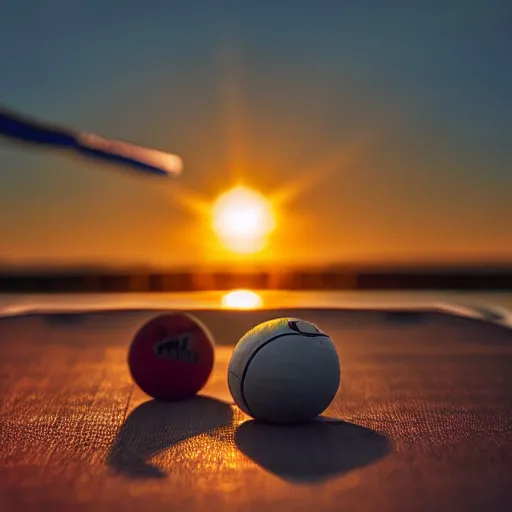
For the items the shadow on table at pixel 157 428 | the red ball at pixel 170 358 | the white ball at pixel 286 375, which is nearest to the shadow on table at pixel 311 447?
the white ball at pixel 286 375

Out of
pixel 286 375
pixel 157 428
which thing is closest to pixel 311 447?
pixel 286 375

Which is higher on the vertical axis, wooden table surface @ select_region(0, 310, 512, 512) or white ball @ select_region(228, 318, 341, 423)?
white ball @ select_region(228, 318, 341, 423)

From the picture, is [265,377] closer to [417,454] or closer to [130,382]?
[417,454]

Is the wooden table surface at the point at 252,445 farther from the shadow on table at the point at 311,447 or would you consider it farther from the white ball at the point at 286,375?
the white ball at the point at 286,375

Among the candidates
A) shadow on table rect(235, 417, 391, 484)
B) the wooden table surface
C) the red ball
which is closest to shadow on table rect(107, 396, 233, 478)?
the wooden table surface

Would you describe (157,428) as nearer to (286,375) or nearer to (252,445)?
(252,445)

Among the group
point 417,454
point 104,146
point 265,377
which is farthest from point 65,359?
point 417,454

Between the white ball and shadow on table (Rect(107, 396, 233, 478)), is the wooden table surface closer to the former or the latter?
shadow on table (Rect(107, 396, 233, 478))
